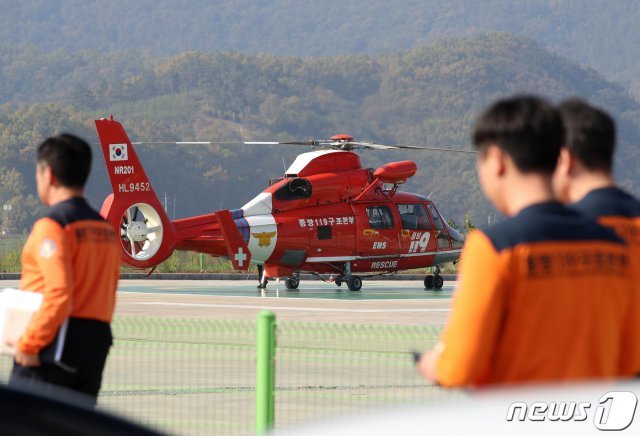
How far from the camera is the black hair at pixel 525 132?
14.3 feet

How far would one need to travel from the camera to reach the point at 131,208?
25172 mm

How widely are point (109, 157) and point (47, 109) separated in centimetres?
13426

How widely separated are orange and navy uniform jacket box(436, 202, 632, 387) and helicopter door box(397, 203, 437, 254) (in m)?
23.7

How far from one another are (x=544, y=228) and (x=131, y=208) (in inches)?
837

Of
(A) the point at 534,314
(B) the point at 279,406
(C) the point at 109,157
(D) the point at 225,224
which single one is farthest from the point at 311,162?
(A) the point at 534,314

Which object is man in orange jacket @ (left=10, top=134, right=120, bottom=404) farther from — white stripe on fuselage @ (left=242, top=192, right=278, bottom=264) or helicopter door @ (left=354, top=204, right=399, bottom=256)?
helicopter door @ (left=354, top=204, right=399, bottom=256)

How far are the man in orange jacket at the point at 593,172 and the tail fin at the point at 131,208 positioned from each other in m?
19.7

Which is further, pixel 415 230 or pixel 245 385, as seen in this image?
pixel 415 230

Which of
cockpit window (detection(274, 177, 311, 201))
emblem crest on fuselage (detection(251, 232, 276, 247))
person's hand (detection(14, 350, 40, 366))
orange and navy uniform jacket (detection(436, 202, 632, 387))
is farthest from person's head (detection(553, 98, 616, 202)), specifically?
cockpit window (detection(274, 177, 311, 201))

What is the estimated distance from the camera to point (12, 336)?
651 cm

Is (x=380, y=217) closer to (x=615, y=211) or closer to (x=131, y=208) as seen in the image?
(x=131, y=208)

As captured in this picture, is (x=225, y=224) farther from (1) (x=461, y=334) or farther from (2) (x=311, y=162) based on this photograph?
(1) (x=461, y=334)

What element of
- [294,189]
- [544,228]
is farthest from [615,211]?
[294,189]

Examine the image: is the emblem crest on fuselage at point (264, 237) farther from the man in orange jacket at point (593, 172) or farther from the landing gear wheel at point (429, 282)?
the man in orange jacket at point (593, 172)
